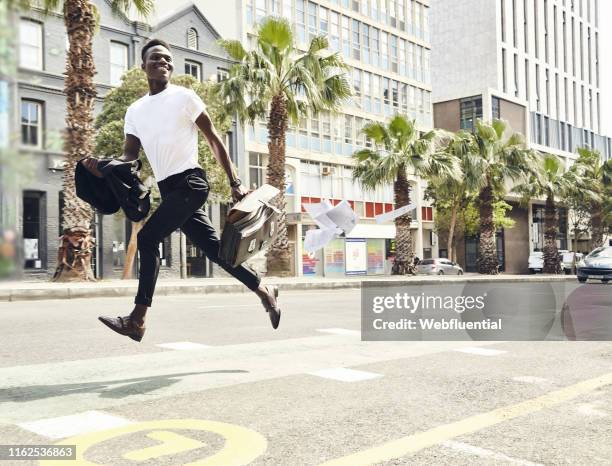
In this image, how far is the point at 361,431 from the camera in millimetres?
3533

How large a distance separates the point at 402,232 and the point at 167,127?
3063 centimetres

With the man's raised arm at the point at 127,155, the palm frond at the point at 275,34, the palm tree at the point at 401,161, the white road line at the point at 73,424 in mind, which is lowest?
the white road line at the point at 73,424

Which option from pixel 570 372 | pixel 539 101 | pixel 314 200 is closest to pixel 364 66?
pixel 314 200

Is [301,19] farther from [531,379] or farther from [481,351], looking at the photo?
[531,379]

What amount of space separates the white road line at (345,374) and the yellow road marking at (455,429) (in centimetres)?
126

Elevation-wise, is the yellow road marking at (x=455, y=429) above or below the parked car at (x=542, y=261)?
above

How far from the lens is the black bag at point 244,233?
2.38m

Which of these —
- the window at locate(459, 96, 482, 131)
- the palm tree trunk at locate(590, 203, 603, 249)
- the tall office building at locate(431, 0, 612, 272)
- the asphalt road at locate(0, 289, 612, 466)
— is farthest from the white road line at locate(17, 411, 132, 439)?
the window at locate(459, 96, 482, 131)

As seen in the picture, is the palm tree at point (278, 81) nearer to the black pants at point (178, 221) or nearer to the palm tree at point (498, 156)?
the palm tree at point (498, 156)

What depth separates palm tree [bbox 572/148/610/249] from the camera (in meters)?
47.2

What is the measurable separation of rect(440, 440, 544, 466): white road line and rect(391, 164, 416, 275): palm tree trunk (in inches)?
1118

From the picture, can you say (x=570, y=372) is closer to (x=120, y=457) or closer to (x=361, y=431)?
(x=361, y=431)

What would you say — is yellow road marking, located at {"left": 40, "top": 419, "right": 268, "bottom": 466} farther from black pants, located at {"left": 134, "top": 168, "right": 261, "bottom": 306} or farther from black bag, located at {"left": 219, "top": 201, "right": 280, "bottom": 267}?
black bag, located at {"left": 219, "top": 201, "right": 280, "bottom": 267}

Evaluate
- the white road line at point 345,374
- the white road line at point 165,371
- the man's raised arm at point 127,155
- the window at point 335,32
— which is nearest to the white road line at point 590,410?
the white road line at point 345,374
